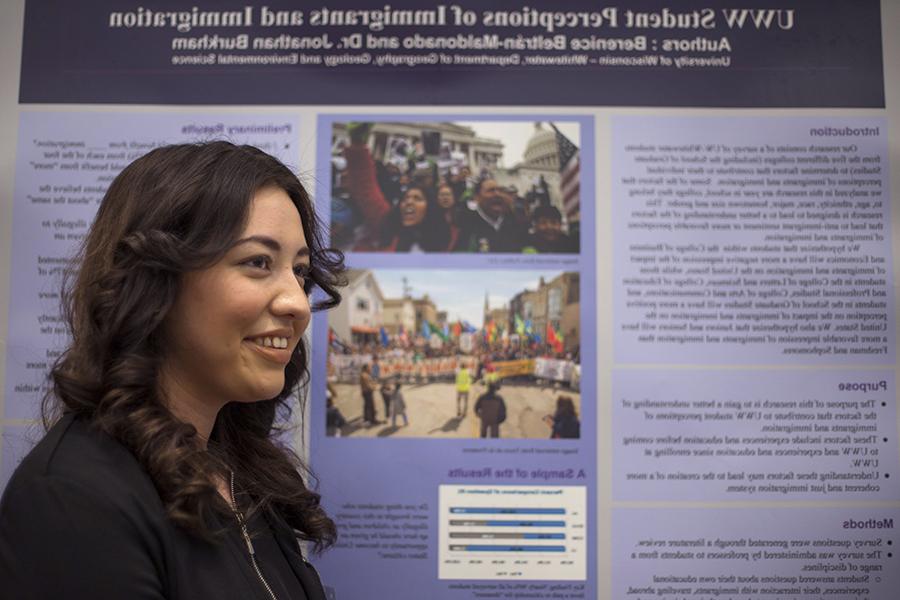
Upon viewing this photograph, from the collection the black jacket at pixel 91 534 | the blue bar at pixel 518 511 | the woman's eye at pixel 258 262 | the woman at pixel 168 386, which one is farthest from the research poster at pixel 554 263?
the black jacket at pixel 91 534

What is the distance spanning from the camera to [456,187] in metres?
1.89

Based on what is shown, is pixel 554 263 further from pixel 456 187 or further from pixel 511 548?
pixel 511 548

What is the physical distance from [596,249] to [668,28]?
56 cm

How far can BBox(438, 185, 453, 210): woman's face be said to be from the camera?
6.20ft

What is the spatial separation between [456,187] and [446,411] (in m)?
0.53

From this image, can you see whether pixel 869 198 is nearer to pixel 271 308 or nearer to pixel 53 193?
pixel 271 308

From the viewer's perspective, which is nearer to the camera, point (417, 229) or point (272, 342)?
point (272, 342)

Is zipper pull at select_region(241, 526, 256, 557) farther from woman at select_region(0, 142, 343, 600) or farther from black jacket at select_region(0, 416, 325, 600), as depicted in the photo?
black jacket at select_region(0, 416, 325, 600)

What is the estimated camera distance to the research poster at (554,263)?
1.81m

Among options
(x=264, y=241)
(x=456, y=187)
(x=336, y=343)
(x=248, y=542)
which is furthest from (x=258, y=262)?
(x=456, y=187)

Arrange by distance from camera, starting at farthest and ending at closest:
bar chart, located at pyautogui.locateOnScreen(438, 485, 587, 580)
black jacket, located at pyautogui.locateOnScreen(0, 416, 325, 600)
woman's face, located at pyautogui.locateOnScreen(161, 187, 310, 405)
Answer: bar chart, located at pyautogui.locateOnScreen(438, 485, 587, 580) < woman's face, located at pyautogui.locateOnScreen(161, 187, 310, 405) < black jacket, located at pyautogui.locateOnScreen(0, 416, 325, 600)

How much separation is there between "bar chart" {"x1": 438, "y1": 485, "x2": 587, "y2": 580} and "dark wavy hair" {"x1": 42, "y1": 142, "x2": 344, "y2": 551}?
738 millimetres

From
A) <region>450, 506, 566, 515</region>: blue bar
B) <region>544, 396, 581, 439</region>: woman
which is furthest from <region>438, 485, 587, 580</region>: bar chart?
<region>544, 396, 581, 439</region>: woman

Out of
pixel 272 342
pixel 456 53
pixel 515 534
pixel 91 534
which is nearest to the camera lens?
pixel 91 534
